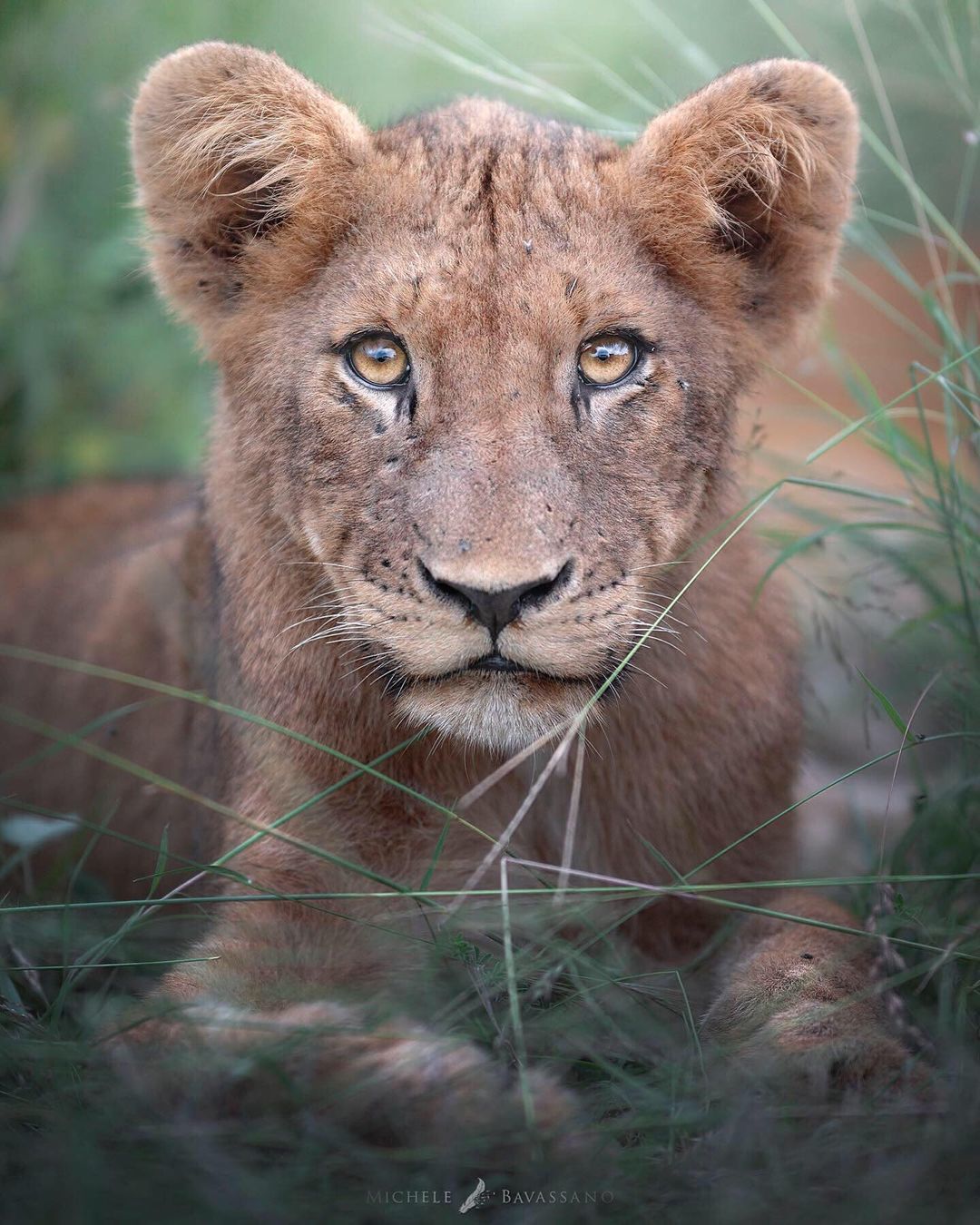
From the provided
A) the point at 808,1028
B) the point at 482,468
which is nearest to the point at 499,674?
the point at 482,468

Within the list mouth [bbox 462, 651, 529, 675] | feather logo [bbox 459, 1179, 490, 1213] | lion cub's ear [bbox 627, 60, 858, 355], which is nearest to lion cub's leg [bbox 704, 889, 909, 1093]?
feather logo [bbox 459, 1179, 490, 1213]

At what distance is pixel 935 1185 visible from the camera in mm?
1730

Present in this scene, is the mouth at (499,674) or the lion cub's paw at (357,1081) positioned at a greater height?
the mouth at (499,674)

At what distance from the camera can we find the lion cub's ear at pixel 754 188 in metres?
2.72

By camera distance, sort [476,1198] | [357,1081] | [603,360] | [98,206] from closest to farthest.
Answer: [476,1198], [357,1081], [603,360], [98,206]

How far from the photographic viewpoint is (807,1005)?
2.39 meters

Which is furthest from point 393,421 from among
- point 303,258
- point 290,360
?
point 303,258

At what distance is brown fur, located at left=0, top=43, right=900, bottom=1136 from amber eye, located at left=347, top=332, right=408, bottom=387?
0.04m

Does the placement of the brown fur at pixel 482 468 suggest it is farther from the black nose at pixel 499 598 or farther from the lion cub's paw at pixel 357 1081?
the lion cub's paw at pixel 357 1081

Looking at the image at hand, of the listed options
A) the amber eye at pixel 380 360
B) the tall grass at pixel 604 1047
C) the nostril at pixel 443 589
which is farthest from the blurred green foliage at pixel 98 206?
the nostril at pixel 443 589

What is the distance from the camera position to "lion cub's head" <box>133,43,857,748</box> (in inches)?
93.5

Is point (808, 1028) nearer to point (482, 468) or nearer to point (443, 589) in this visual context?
point (443, 589)

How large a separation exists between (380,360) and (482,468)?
1.33 feet

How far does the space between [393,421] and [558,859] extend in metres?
1.10
